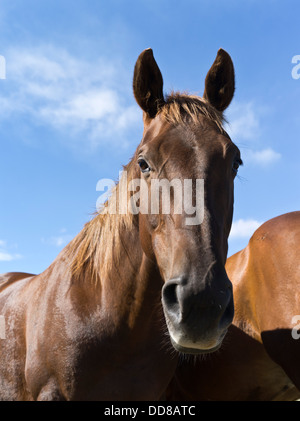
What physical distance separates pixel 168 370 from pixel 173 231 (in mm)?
1413

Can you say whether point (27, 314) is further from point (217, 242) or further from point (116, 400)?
point (217, 242)

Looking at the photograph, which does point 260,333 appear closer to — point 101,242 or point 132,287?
point 132,287

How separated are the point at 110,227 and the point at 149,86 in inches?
50.3

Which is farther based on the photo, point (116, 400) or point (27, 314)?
point (27, 314)

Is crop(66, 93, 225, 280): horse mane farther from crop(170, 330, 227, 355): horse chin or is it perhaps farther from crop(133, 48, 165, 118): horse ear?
crop(170, 330, 227, 355): horse chin

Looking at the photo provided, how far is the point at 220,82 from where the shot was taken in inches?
140

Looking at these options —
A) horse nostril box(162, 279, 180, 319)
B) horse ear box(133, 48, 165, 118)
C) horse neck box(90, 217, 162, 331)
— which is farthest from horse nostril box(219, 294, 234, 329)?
horse ear box(133, 48, 165, 118)

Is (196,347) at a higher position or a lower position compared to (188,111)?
lower

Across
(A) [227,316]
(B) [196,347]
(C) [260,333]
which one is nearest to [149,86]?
(A) [227,316]

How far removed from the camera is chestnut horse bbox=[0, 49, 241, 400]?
2.26 meters

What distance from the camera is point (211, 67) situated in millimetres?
3488

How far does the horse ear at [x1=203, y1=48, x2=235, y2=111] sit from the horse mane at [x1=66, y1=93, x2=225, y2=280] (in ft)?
0.60
